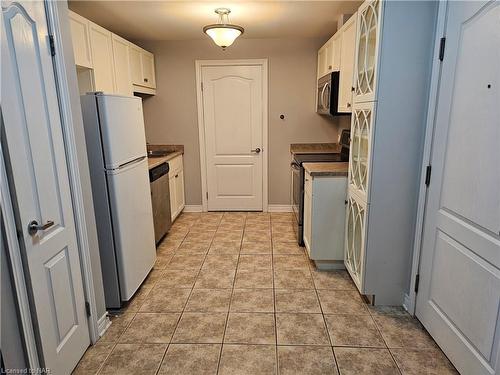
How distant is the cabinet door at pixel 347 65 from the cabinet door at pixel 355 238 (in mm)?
938

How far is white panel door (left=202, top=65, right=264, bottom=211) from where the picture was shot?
4297mm

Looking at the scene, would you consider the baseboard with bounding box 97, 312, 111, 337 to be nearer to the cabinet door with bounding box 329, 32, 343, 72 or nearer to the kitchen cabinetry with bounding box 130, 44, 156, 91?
the kitchen cabinetry with bounding box 130, 44, 156, 91

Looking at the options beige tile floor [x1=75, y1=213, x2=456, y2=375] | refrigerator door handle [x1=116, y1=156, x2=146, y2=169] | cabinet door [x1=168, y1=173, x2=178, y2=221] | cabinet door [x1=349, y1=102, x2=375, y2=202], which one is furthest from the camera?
cabinet door [x1=168, y1=173, x2=178, y2=221]

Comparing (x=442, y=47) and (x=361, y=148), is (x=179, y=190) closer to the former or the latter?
(x=361, y=148)

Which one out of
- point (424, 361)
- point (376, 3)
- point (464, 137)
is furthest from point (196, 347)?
point (376, 3)

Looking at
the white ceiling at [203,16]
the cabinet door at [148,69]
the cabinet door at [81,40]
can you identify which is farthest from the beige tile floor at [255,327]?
the white ceiling at [203,16]

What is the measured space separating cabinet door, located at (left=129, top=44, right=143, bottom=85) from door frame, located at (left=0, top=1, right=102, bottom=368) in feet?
6.33

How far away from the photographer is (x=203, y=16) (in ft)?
10.3

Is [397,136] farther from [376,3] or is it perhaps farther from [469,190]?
[376,3]

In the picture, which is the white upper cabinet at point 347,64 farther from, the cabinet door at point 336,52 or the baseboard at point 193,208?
the baseboard at point 193,208

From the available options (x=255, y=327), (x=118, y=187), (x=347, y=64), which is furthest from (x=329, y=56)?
(x=255, y=327)

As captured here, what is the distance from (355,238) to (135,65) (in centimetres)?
303

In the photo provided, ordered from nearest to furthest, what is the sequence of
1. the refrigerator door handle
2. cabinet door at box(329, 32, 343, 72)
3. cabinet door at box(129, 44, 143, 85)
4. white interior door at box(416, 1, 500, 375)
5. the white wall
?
white interior door at box(416, 1, 500, 375), the refrigerator door handle, cabinet door at box(329, 32, 343, 72), cabinet door at box(129, 44, 143, 85), the white wall

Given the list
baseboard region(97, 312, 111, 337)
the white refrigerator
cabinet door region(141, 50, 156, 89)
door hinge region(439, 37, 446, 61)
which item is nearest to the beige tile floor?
baseboard region(97, 312, 111, 337)
